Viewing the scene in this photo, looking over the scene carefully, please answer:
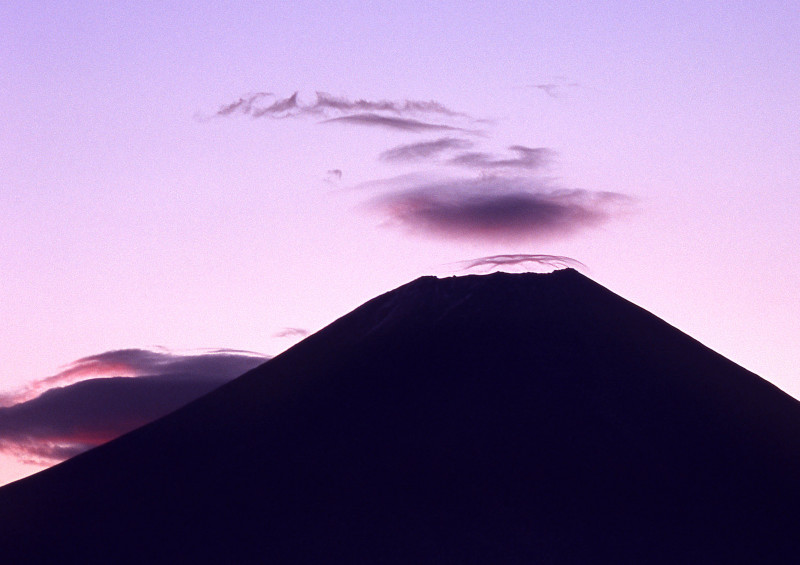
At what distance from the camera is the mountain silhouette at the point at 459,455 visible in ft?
152

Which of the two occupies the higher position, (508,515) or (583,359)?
(583,359)

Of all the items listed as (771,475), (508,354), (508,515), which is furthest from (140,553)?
(771,475)

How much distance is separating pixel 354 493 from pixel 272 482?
4332 millimetres

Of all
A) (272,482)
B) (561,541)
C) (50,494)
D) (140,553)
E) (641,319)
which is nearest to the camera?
(561,541)

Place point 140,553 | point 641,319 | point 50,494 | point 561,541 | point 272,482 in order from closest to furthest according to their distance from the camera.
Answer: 1. point 561,541
2. point 140,553
3. point 272,482
4. point 50,494
5. point 641,319

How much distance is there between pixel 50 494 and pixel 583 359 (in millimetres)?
23914

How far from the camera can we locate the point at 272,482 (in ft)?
172

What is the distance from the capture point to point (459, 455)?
5112cm

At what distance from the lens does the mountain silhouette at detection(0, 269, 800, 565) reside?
46.3 m

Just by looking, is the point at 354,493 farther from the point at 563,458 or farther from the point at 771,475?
the point at 771,475

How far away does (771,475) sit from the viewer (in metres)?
51.6

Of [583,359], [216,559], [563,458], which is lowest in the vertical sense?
[216,559]

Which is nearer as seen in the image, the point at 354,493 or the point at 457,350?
the point at 354,493

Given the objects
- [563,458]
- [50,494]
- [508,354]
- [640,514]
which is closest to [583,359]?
[508,354]
